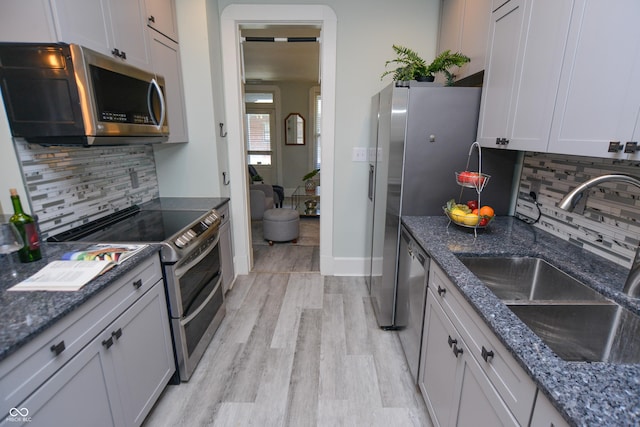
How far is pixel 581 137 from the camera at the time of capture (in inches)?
42.6

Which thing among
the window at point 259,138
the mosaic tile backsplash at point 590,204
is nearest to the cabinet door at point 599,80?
the mosaic tile backsplash at point 590,204

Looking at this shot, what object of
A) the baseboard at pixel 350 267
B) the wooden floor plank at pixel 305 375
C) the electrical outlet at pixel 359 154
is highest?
the electrical outlet at pixel 359 154

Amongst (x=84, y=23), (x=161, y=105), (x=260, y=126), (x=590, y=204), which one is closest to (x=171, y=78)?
(x=161, y=105)

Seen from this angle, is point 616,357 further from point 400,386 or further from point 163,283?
point 163,283

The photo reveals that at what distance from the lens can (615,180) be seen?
37.4 inches

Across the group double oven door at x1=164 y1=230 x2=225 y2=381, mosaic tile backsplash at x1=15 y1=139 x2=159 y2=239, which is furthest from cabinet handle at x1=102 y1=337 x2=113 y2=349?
mosaic tile backsplash at x1=15 y1=139 x2=159 y2=239

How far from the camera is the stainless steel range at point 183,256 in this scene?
5.30ft

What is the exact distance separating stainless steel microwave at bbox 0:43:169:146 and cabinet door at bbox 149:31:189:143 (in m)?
0.65

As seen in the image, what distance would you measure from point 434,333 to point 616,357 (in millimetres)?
615

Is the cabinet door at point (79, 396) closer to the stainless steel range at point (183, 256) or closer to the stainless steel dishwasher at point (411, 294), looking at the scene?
the stainless steel range at point (183, 256)

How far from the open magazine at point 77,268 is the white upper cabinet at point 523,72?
73.9 inches

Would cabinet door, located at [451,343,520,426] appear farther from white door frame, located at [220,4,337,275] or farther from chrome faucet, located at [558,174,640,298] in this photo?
white door frame, located at [220,4,337,275]

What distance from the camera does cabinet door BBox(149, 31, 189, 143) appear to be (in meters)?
2.08

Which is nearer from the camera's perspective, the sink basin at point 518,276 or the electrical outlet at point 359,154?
the sink basin at point 518,276
